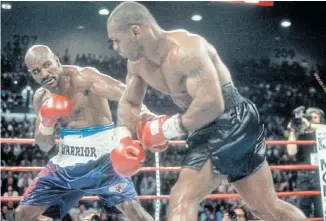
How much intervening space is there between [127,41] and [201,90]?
346 mm

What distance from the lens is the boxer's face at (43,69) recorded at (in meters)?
2.54

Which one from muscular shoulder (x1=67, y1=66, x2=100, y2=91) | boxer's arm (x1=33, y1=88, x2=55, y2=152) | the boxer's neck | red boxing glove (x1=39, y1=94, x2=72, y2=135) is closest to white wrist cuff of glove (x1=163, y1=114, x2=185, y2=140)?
the boxer's neck

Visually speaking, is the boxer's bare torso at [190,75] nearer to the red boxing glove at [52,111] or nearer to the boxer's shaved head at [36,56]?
the red boxing glove at [52,111]

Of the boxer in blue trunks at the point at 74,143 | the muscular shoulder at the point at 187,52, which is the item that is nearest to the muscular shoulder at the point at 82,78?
the boxer in blue trunks at the point at 74,143

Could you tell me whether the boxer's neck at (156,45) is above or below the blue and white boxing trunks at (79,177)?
above

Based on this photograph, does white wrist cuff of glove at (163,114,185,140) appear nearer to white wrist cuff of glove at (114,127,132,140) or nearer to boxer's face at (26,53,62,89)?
white wrist cuff of glove at (114,127,132,140)

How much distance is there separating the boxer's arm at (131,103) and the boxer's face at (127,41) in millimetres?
193

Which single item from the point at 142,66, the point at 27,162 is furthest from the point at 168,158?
the point at 142,66

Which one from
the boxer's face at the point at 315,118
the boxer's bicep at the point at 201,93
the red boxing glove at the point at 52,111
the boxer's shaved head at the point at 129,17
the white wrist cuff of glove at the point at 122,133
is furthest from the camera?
the boxer's face at the point at 315,118

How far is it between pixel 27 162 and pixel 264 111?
173 inches

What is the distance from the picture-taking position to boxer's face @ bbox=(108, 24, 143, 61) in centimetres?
178

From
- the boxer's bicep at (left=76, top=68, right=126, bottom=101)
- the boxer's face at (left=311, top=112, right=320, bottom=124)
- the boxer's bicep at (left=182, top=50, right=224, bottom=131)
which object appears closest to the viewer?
the boxer's bicep at (left=182, top=50, right=224, bottom=131)

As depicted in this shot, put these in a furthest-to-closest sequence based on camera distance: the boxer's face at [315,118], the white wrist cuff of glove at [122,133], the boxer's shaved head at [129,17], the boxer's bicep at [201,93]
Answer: the boxer's face at [315,118] < the white wrist cuff of glove at [122,133] < the boxer's shaved head at [129,17] < the boxer's bicep at [201,93]

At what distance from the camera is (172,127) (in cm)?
171
